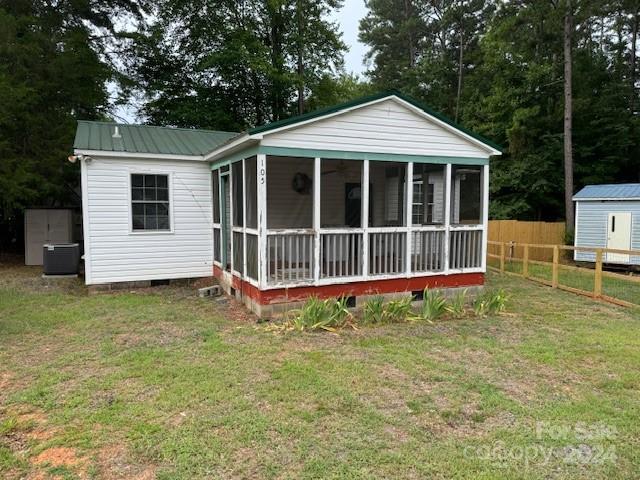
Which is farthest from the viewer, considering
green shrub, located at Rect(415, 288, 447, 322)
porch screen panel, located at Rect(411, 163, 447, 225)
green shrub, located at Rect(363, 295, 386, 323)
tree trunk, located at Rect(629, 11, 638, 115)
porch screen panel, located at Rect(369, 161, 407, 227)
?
tree trunk, located at Rect(629, 11, 638, 115)

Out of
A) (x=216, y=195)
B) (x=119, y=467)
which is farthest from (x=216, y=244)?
(x=119, y=467)

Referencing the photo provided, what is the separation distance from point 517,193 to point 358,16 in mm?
18133

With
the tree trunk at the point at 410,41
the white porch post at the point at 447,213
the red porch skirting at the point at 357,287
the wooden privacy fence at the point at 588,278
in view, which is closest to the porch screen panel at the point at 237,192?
the red porch skirting at the point at 357,287

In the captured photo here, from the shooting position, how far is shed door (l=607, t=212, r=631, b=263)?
1341 cm

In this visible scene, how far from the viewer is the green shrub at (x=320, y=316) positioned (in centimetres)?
598

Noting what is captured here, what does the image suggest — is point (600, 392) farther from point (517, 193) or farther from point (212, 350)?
point (517, 193)

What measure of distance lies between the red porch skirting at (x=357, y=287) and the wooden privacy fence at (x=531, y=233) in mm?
9052

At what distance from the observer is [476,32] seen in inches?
979

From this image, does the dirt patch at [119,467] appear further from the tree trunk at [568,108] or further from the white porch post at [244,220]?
the tree trunk at [568,108]

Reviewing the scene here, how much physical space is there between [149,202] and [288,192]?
2896mm

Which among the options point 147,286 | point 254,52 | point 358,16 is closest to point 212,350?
point 147,286

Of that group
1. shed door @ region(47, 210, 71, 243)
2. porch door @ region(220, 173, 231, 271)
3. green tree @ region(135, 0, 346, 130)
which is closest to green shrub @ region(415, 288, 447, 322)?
porch door @ region(220, 173, 231, 271)

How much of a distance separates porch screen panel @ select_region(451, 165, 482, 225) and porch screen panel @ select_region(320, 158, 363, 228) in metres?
2.05

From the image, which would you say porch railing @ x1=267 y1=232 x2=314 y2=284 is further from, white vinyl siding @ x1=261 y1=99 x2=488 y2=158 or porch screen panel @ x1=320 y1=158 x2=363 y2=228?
porch screen panel @ x1=320 y1=158 x2=363 y2=228
